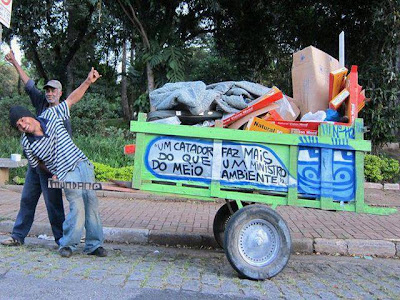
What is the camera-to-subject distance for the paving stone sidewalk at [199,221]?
5258mm

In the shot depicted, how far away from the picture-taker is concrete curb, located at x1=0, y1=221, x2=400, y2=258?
5.13 metres

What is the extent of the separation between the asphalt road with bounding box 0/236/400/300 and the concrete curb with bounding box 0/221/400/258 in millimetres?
318

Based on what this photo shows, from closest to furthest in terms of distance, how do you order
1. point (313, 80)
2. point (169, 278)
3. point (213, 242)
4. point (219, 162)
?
1. point (169, 278)
2. point (219, 162)
3. point (313, 80)
4. point (213, 242)

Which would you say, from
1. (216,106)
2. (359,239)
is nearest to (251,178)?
(216,106)

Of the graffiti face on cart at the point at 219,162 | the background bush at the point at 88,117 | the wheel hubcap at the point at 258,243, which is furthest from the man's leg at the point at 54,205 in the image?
the background bush at the point at 88,117

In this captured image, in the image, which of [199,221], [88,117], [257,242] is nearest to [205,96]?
[257,242]

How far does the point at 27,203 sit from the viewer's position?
4.58 meters

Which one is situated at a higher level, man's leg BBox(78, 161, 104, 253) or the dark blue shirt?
the dark blue shirt

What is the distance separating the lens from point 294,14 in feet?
46.4

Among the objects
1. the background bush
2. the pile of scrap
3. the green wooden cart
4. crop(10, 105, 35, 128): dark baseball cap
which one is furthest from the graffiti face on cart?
the background bush

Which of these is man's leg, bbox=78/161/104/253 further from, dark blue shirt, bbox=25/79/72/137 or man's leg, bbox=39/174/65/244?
dark blue shirt, bbox=25/79/72/137

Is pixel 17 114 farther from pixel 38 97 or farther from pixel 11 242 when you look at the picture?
pixel 11 242

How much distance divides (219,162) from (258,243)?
875 millimetres

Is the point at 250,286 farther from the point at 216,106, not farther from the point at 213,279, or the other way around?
the point at 216,106
